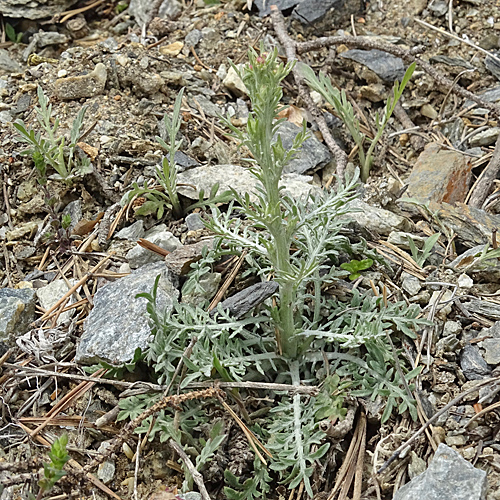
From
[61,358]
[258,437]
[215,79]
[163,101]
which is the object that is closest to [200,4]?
[215,79]

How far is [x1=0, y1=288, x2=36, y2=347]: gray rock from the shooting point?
104 inches

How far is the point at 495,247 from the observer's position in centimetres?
288

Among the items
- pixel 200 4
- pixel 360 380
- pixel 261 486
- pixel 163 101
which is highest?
pixel 200 4

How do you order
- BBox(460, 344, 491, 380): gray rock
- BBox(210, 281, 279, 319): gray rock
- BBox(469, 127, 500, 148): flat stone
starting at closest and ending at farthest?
BBox(460, 344, 491, 380): gray rock → BBox(210, 281, 279, 319): gray rock → BBox(469, 127, 500, 148): flat stone

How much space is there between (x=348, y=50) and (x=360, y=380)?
2.77 metres

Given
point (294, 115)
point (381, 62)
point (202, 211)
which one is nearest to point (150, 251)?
point (202, 211)

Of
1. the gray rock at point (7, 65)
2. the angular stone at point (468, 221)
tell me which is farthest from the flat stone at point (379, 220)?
the gray rock at point (7, 65)

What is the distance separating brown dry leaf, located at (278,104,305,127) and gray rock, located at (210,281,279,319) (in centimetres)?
168

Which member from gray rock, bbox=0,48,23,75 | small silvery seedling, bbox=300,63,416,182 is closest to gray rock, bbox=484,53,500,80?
small silvery seedling, bbox=300,63,416,182

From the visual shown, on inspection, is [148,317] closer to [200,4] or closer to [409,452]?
[409,452]

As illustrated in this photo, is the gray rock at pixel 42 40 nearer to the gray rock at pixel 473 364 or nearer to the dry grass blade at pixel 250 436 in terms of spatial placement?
the dry grass blade at pixel 250 436

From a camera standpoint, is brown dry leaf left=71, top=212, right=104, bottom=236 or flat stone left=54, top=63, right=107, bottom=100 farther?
flat stone left=54, top=63, right=107, bottom=100

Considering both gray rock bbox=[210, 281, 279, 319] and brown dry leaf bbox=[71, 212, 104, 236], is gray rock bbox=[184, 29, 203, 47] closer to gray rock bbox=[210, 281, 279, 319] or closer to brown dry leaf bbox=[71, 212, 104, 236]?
brown dry leaf bbox=[71, 212, 104, 236]

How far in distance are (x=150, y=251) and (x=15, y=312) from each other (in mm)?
704
